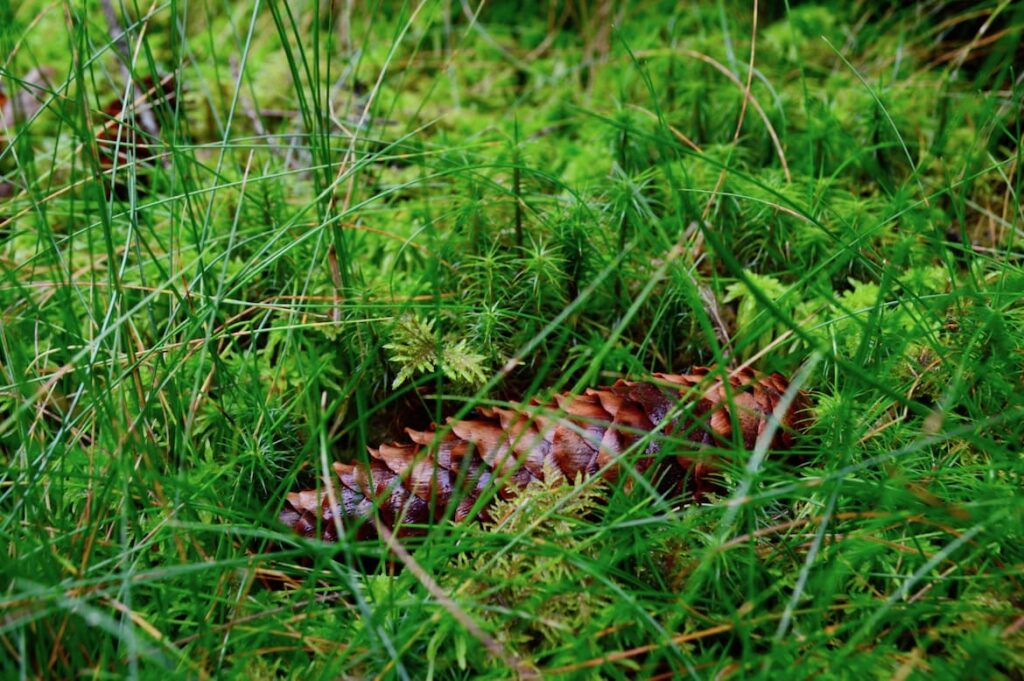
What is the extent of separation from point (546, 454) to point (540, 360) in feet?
0.83

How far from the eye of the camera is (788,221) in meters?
1.34

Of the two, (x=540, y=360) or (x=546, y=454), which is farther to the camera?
(x=540, y=360)

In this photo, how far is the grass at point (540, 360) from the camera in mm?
797

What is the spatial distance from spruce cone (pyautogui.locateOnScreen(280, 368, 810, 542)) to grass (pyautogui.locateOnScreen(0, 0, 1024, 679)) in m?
0.04

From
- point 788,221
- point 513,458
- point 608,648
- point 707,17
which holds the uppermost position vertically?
point 707,17

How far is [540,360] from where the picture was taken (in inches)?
48.0

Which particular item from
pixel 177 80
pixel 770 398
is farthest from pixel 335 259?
pixel 770 398

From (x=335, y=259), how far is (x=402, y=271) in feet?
0.73

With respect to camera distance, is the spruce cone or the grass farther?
the spruce cone

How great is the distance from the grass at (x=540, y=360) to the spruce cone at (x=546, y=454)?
0.04m

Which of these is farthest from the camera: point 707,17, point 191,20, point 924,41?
point 191,20

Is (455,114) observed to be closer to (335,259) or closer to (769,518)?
(335,259)

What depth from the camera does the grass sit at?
0.80 m

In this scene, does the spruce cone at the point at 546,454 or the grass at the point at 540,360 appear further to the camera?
the spruce cone at the point at 546,454
